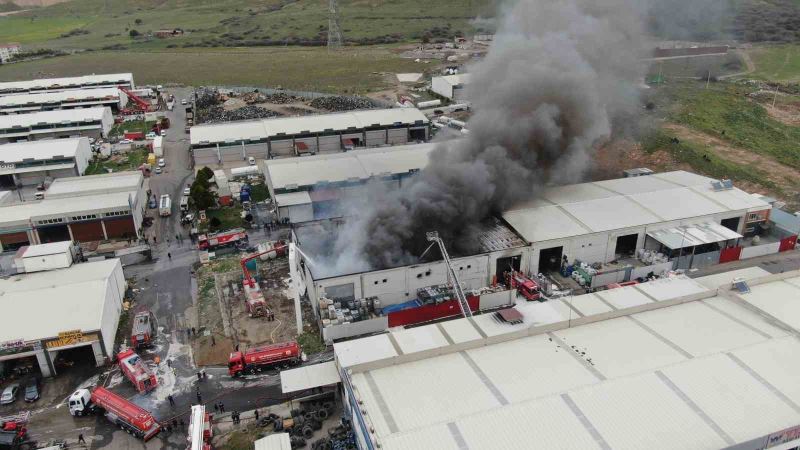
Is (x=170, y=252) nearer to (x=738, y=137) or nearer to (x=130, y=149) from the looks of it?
(x=130, y=149)

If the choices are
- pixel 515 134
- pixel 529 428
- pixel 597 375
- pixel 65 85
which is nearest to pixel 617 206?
pixel 515 134

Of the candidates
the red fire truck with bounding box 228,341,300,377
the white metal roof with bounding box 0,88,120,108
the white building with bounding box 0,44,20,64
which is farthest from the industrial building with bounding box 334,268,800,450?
the white building with bounding box 0,44,20,64

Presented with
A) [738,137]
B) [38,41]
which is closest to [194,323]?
[738,137]

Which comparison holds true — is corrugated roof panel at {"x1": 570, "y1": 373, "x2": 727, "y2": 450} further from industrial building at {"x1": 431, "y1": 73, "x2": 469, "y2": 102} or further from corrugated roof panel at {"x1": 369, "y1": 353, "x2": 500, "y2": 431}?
industrial building at {"x1": 431, "y1": 73, "x2": 469, "y2": 102}

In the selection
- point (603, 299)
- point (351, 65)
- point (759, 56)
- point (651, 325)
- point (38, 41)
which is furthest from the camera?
point (38, 41)

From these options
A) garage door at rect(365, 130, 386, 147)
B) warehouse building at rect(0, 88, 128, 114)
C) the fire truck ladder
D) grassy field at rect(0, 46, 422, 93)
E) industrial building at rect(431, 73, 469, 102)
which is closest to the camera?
the fire truck ladder

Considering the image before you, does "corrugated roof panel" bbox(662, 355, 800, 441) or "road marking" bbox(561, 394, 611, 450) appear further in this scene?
"corrugated roof panel" bbox(662, 355, 800, 441)
